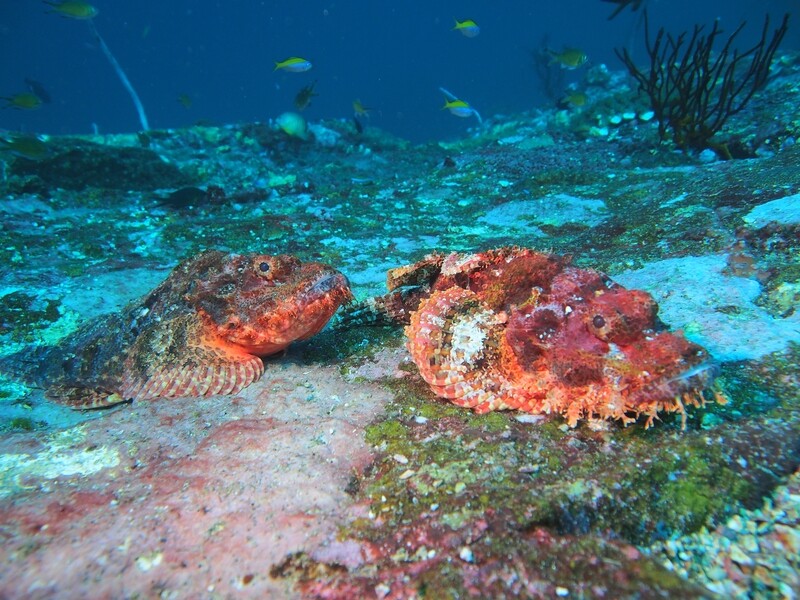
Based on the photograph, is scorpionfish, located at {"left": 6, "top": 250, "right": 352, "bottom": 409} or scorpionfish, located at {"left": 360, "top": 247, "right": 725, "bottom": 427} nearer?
scorpionfish, located at {"left": 360, "top": 247, "right": 725, "bottom": 427}

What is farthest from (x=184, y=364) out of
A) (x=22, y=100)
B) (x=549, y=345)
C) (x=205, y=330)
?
(x=22, y=100)

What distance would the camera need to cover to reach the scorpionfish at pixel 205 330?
11.7 feet

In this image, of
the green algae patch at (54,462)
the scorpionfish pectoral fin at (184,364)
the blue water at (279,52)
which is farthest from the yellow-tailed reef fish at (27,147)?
the blue water at (279,52)

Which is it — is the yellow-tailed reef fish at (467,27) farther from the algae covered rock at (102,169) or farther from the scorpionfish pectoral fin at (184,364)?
the scorpionfish pectoral fin at (184,364)

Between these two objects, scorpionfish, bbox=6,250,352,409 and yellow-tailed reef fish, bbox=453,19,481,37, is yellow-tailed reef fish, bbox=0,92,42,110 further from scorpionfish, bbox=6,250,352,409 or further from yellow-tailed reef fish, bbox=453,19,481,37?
yellow-tailed reef fish, bbox=453,19,481,37

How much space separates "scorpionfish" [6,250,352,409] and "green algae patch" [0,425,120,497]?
2.38 ft

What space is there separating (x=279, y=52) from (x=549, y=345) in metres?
168

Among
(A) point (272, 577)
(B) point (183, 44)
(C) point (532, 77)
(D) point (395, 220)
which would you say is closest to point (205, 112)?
(B) point (183, 44)

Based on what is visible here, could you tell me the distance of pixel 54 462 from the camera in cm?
266

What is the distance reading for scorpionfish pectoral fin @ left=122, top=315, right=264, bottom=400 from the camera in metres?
3.54

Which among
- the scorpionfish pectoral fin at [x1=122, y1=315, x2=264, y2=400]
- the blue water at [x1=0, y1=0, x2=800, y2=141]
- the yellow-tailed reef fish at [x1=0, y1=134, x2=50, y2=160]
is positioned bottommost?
the scorpionfish pectoral fin at [x1=122, y1=315, x2=264, y2=400]

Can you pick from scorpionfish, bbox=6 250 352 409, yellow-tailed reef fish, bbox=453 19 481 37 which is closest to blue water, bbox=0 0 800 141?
yellow-tailed reef fish, bbox=453 19 481 37

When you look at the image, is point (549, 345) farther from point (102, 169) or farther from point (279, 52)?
point (279, 52)

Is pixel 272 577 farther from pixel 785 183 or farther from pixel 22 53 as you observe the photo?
pixel 22 53
